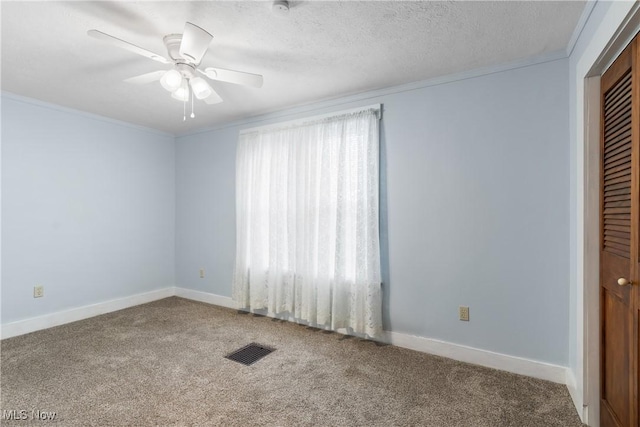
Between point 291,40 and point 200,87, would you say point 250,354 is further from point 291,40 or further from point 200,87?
point 291,40

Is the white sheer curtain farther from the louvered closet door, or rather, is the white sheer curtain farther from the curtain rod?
the louvered closet door

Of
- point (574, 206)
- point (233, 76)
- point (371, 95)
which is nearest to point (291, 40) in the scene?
point (233, 76)

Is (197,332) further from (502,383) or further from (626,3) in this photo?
(626,3)

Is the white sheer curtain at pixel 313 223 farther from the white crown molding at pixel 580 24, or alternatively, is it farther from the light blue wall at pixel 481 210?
the white crown molding at pixel 580 24

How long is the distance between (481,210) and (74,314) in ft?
14.3

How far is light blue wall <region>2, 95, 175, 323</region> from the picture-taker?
10.5 ft

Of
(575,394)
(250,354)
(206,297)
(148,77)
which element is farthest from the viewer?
(206,297)

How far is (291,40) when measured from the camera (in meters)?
2.16

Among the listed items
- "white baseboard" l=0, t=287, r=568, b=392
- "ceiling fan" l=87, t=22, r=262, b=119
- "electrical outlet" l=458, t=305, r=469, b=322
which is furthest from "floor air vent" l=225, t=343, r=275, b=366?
"ceiling fan" l=87, t=22, r=262, b=119

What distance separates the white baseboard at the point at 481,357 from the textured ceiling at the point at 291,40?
2.27 m

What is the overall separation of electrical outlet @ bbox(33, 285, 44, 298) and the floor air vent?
2.26 metres

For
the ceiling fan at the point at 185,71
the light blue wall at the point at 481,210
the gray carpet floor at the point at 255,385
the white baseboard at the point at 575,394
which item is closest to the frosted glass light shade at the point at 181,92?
the ceiling fan at the point at 185,71

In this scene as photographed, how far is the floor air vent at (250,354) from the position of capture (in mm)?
2662

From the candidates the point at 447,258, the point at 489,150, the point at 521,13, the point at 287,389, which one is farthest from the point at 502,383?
the point at 521,13
